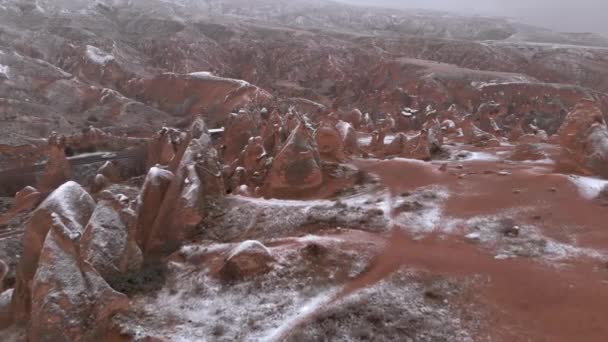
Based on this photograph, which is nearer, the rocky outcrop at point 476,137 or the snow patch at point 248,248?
the snow patch at point 248,248

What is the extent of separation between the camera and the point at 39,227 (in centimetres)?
→ 1575

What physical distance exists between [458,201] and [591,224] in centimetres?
483

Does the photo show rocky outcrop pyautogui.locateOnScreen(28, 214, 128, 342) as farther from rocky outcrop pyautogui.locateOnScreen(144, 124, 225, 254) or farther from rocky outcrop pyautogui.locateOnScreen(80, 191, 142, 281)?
rocky outcrop pyautogui.locateOnScreen(144, 124, 225, 254)

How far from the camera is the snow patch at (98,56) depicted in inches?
3184

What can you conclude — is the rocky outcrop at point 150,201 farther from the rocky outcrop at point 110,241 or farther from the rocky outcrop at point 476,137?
the rocky outcrop at point 476,137

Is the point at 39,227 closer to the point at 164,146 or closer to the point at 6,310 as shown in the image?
the point at 6,310

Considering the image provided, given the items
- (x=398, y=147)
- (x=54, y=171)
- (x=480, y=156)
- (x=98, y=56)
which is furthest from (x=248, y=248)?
(x=98, y=56)

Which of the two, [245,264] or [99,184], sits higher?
[245,264]

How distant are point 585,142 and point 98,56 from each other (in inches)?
3157

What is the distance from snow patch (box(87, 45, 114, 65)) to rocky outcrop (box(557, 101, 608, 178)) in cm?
7593

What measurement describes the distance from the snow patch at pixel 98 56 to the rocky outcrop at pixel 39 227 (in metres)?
70.7

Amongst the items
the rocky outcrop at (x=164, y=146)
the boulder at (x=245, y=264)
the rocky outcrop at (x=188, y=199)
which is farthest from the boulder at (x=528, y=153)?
the rocky outcrop at (x=164, y=146)

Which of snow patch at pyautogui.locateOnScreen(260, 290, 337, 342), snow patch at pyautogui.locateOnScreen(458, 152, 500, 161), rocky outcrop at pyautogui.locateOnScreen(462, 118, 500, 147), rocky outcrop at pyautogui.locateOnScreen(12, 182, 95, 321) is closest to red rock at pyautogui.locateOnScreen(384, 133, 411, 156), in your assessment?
snow patch at pyautogui.locateOnScreen(458, 152, 500, 161)

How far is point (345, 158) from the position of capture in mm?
26281
